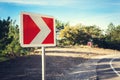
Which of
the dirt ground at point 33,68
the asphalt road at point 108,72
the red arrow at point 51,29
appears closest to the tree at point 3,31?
the dirt ground at point 33,68

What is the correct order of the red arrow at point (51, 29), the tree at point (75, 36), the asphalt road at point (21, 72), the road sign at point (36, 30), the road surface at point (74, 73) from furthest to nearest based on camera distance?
1. the tree at point (75, 36)
2. the asphalt road at point (21, 72)
3. the road surface at point (74, 73)
4. the red arrow at point (51, 29)
5. the road sign at point (36, 30)

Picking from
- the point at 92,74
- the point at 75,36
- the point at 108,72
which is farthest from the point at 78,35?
the point at 92,74

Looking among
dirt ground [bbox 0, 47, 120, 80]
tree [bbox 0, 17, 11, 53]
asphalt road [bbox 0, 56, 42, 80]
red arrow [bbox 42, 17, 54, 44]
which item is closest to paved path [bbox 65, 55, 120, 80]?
dirt ground [bbox 0, 47, 120, 80]

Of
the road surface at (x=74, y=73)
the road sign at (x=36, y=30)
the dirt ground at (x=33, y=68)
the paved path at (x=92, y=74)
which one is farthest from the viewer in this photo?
the dirt ground at (x=33, y=68)

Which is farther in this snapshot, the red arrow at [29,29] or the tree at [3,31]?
the tree at [3,31]

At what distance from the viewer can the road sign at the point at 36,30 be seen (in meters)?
3.74

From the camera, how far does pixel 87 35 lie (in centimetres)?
7175

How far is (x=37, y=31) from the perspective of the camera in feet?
12.8

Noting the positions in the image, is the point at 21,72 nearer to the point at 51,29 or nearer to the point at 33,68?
the point at 33,68

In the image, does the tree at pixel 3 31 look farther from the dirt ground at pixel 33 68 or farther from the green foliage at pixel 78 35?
the green foliage at pixel 78 35

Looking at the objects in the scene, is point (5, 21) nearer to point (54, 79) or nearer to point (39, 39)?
point (54, 79)

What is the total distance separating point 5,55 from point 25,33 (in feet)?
125

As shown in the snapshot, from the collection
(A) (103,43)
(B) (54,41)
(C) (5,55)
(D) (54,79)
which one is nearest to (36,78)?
(D) (54,79)

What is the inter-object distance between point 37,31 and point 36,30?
23 mm
